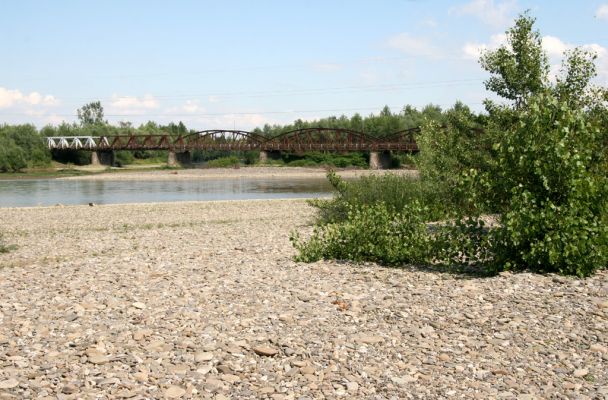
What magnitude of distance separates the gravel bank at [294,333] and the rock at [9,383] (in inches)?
0.9

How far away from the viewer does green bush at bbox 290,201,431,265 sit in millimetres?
12195

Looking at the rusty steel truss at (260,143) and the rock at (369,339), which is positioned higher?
the rusty steel truss at (260,143)

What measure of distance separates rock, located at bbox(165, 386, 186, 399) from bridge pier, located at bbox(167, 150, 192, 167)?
4534 inches

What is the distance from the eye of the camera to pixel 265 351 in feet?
24.3

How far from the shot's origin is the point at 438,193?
64.8 ft

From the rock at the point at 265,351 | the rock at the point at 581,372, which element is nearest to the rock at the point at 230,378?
the rock at the point at 265,351

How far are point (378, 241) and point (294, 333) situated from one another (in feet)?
Result: 15.7

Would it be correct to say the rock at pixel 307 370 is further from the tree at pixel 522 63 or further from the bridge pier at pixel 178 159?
the bridge pier at pixel 178 159

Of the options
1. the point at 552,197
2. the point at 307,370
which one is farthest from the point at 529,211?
the point at 307,370

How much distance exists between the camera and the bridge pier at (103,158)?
397ft

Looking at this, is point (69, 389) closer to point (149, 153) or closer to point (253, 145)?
point (253, 145)

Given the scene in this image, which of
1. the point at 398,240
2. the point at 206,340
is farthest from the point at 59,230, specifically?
the point at 206,340

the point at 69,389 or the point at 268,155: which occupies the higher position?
the point at 268,155

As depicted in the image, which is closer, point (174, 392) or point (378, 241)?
point (174, 392)
